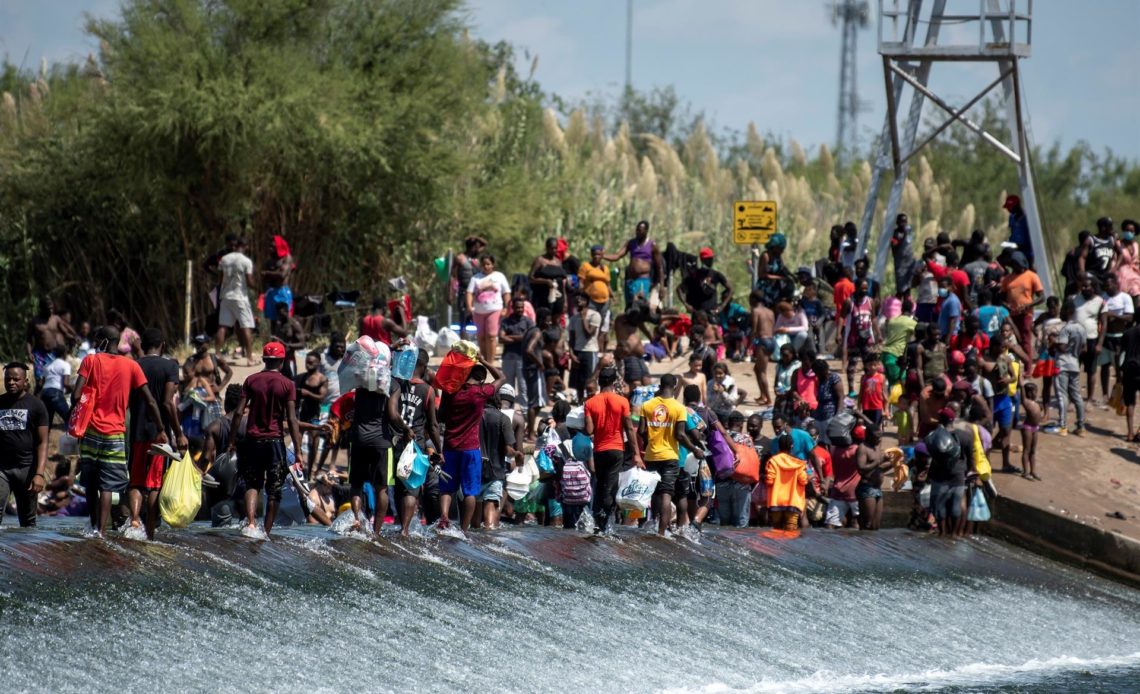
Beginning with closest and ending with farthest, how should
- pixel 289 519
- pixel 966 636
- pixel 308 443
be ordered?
pixel 966 636, pixel 289 519, pixel 308 443

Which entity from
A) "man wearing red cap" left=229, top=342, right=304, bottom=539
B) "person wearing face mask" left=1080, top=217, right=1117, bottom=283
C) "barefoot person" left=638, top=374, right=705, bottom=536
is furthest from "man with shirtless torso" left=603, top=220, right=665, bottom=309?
"man wearing red cap" left=229, top=342, right=304, bottom=539

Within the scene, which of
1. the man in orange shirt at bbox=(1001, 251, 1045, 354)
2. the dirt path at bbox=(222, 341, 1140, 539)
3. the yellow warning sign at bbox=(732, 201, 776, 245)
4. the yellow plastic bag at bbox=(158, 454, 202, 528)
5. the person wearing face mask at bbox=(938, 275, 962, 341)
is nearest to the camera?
the yellow plastic bag at bbox=(158, 454, 202, 528)

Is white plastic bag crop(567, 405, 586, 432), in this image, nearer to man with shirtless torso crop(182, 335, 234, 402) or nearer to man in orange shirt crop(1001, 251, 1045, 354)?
man with shirtless torso crop(182, 335, 234, 402)

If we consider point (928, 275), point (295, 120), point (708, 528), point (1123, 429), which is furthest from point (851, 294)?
point (295, 120)

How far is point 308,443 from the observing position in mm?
18594

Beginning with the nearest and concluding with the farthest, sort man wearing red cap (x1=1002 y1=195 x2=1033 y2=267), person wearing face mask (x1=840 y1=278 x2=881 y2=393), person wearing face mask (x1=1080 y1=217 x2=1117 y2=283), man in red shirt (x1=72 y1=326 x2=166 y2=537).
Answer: man in red shirt (x1=72 y1=326 x2=166 y2=537) < person wearing face mask (x1=840 y1=278 x2=881 y2=393) < person wearing face mask (x1=1080 y1=217 x2=1117 y2=283) < man wearing red cap (x1=1002 y1=195 x2=1033 y2=267)

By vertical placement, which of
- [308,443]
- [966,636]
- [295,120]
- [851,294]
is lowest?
[966,636]

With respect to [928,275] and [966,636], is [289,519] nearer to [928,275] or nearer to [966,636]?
[966,636]

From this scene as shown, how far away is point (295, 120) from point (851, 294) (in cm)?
884

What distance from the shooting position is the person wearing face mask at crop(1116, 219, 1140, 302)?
23797 millimetres

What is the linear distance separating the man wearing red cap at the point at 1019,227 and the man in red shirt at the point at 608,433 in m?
12.0

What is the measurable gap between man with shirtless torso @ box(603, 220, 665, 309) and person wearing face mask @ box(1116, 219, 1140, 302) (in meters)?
6.09

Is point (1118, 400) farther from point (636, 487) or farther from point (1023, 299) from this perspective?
point (636, 487)

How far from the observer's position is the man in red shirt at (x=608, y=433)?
15344mm
